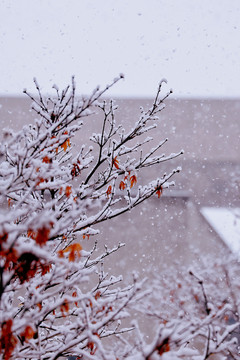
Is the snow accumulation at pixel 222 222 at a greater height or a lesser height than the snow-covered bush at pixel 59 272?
lesser

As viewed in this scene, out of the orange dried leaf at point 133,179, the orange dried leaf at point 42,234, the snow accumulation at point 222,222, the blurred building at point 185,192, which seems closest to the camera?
the orange dried leaf at point 42,234

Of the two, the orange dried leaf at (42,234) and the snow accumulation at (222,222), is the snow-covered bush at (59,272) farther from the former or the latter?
the snow accumulation at (222,222)

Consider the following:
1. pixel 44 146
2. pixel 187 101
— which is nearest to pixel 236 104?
pixel 187 101

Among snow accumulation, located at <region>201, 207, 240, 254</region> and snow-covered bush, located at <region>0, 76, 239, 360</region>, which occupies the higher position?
snow-covered bush, located at <region>0, 76, 239, 360</region>

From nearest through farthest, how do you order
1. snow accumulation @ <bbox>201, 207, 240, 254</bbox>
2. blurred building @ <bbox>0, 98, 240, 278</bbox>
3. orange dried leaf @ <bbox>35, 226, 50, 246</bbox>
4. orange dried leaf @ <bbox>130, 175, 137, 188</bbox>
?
orange dried leaf @ <bbox>35, 226, 50, 246</bbox>
orange dried leaf @ <bbox>130, 175, 137, 188</bbox>
blurred building @ <bbox>0, 98, 240, 278</bbox>
snow accumulation @ <bbox>201, 207, 240, 254</bbox>

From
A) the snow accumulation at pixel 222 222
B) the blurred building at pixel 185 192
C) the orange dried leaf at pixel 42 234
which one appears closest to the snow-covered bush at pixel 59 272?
the orange dried leaf at pixel 42 234

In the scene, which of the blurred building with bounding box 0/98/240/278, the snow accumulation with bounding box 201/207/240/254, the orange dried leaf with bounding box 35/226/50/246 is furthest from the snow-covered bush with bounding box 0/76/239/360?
the snow accumulation with bounding box 201/207/240/254

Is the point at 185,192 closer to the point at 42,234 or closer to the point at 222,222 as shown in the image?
the point at 222,222

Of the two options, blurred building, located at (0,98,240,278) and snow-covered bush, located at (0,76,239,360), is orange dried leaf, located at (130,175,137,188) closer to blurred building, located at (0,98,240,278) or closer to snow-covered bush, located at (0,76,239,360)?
snow-covered bush, located at (0,76,239,360)

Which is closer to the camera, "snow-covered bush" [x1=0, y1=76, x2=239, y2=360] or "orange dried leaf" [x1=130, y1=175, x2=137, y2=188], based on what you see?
"snow-covered bush" [x1=0, y1=76, x2=239, y2=360]

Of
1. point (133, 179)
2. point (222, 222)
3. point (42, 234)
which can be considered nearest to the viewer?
point (42, 234)

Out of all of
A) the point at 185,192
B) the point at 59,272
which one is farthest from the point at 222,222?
the point at 59,272

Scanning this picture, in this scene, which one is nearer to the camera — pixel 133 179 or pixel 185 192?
pixel 133 179

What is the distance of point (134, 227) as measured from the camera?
10477 mm
